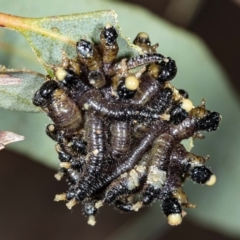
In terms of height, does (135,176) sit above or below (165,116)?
below

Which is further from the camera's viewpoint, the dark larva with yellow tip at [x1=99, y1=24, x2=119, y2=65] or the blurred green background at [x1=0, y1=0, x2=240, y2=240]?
the blurred green background at [x1=0, y1=0, x2=240, y2=240]

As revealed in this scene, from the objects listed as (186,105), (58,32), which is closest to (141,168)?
(186,105)

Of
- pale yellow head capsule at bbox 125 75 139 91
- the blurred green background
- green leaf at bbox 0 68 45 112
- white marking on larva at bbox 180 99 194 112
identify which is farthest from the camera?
the blurred green background

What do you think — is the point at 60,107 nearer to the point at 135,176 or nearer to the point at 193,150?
the point at 135,176

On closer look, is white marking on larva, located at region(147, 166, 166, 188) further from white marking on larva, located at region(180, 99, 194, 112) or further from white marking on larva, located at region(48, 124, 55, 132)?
white marking on larva, located at region(48, 124, 55, 132)

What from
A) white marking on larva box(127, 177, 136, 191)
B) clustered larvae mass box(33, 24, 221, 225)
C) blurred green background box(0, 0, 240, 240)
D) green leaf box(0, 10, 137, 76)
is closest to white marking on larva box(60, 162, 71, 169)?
clustered larvae mass box(33, 24, 221, 225)

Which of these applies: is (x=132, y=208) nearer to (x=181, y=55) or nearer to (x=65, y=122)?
(x=65, y=122)
